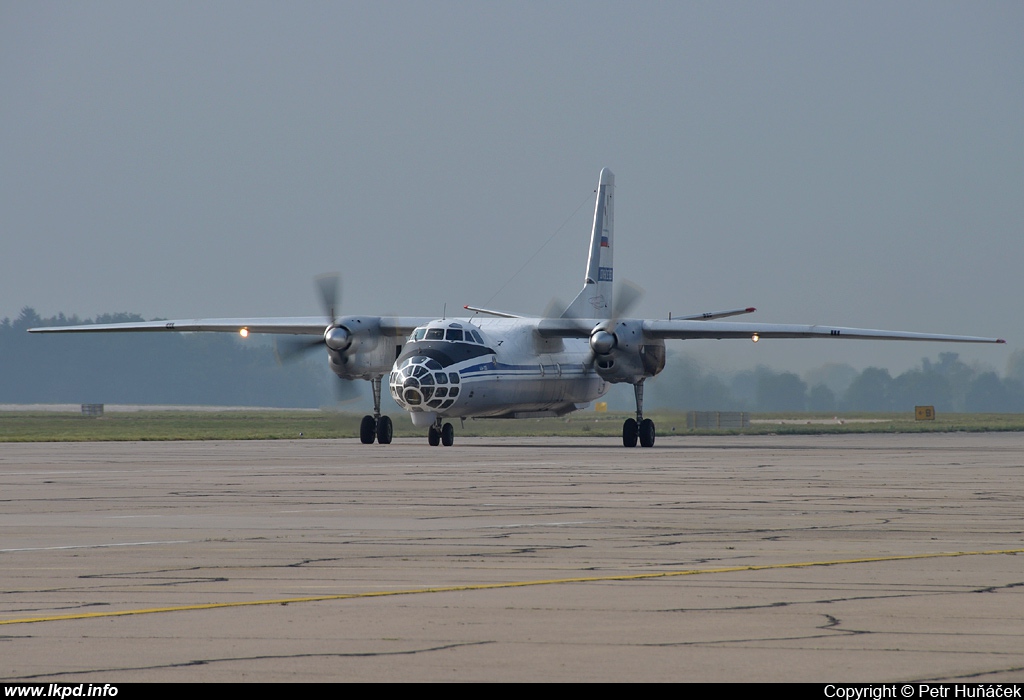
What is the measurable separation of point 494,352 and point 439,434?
278cm

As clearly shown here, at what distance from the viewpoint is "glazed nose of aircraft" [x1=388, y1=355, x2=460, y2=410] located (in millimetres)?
35719

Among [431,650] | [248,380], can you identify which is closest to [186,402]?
[248,380]

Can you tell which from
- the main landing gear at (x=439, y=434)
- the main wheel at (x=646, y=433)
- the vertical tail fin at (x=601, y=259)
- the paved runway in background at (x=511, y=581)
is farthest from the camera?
the vertical tail fin at (x=601, y=259)

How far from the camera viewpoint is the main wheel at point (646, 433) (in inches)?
1608

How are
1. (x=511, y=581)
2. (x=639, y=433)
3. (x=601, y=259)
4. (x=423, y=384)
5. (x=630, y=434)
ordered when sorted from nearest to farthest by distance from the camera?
(x=511, y=581) → (x=423, y=384) → (x=630, y=434) → (x=639, y=433) → (x=601, y=259)

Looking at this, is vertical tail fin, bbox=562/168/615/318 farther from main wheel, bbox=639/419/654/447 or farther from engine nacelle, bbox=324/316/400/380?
engine nacelle, bbox=324/316/400/380

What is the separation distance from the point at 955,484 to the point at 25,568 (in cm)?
1476

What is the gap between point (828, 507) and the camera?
1680cm

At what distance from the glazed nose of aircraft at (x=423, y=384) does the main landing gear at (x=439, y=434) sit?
6.18 feet

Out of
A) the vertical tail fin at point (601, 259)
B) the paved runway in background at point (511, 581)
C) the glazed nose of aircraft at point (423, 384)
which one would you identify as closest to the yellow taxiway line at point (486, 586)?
the paved runway in background at point (511, 581)

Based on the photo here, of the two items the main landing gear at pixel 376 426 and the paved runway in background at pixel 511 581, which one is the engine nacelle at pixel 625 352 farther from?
the paved runway in background at pixel 511 581

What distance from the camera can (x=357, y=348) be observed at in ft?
132

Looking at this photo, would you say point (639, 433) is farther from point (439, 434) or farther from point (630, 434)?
point (439, 434)

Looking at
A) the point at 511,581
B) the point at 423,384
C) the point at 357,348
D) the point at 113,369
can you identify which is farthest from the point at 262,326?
the point at 113,369
